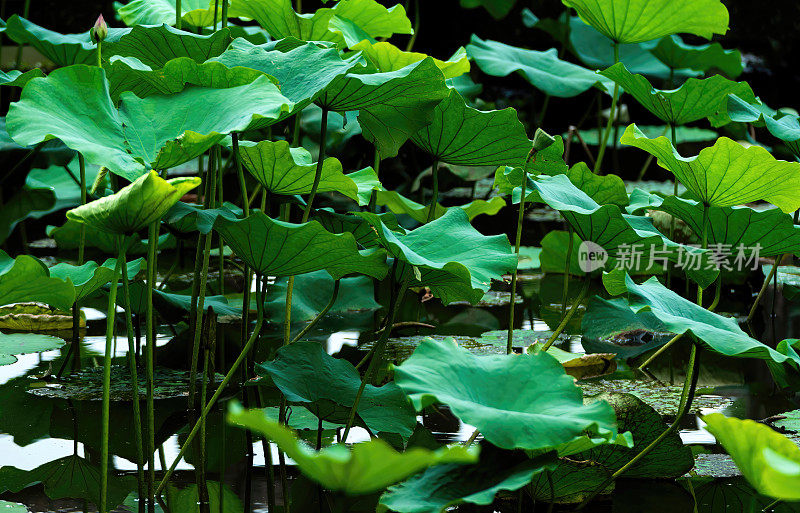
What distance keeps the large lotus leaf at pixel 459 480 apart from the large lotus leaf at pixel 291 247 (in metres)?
0.26

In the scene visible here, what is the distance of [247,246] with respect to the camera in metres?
0.90

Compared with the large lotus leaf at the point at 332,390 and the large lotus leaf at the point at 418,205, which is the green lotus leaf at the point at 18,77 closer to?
the large lotus leaf at the point at 332,390

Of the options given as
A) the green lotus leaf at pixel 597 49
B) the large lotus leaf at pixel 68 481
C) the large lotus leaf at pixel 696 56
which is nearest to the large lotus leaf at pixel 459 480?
the large lotus leaf at pixel 68 481

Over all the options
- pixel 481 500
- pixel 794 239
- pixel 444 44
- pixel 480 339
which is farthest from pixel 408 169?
pixel 481 500

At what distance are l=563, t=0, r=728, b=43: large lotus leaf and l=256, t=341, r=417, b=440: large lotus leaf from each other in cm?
115

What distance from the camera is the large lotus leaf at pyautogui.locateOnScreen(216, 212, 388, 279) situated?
2.83ft

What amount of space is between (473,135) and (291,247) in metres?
A: 0.41

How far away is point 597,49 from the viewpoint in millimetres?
3549

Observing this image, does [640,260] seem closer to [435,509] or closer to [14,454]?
[435,509]

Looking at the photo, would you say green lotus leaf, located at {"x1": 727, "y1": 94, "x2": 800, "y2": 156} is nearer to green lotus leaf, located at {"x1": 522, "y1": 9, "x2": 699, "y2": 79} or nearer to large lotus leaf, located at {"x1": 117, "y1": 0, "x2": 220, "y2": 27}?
large lotus leaf, located at {"x1": 117, "y1": 0, "x2": 220, "y2": 27}

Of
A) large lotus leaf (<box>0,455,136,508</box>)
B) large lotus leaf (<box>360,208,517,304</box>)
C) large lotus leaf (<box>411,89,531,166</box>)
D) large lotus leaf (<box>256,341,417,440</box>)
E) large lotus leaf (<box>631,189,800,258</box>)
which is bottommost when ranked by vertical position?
large lotus leaf (<box>0,455,136,508</box>)

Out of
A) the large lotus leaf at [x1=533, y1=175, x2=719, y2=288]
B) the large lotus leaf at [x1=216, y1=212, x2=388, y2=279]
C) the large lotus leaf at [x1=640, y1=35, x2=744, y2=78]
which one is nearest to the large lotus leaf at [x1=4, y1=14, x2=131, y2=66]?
the large lotus leaf at [x1=216, y1=212, x2=388, y2=279]

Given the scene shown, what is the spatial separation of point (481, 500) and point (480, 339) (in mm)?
1005
